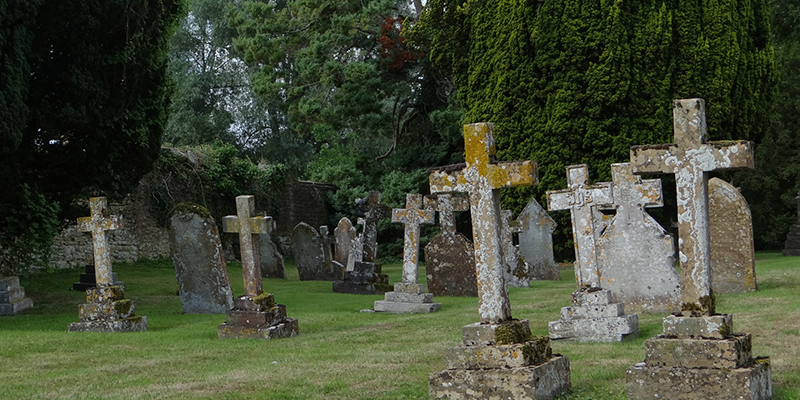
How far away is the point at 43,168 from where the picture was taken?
1395cm

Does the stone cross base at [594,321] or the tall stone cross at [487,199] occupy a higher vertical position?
the tall stone cross at [487,199]

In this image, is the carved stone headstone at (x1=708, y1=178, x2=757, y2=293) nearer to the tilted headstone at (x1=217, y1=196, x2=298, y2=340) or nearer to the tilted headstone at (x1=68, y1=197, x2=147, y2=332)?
the tilted headstone at (x1=217, y1=196, x2=298, y2=340)

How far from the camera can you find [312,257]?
66.0 feet

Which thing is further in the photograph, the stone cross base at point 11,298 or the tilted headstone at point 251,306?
the stone cross base at point 11,298

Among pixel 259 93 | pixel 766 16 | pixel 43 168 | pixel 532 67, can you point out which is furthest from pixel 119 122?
pixel 766 16

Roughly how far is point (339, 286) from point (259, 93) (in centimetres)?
1298

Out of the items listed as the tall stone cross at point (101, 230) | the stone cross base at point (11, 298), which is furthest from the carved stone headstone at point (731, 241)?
the stone cross base at point (11, 298)

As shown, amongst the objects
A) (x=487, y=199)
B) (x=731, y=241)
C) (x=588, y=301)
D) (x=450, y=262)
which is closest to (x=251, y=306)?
(x=588, y=301)

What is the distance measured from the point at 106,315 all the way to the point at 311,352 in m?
3.86

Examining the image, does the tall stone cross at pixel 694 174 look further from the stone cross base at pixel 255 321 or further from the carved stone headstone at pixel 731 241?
the carved stone headstone at pixel 731 241

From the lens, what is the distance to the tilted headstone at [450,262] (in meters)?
15.2

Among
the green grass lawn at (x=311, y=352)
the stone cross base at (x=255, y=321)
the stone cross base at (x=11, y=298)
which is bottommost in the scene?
the green grass lawn at (x=311, y=352)

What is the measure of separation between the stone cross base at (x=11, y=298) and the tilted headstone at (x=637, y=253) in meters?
9.05

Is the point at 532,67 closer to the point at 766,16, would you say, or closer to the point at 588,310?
the point at 766,16
